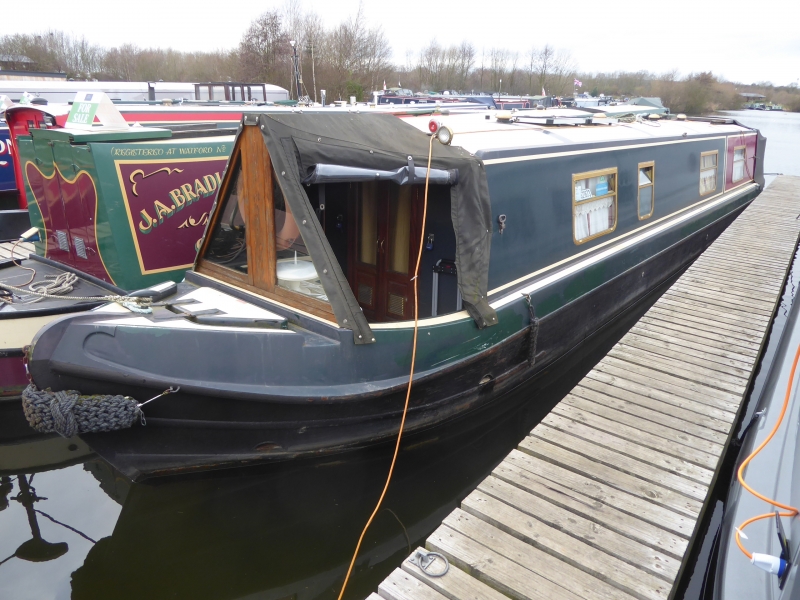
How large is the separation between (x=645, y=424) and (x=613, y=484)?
0.74 m

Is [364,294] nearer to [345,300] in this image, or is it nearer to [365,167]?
[345,300]

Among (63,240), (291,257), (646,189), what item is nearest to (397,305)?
(291,257)

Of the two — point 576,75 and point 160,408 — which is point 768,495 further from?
point 576,75

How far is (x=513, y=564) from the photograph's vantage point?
2.53 metres

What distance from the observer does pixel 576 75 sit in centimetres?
5747

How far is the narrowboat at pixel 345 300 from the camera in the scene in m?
3.46

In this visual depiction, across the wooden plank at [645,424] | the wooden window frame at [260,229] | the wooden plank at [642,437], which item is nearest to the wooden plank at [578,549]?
the wooden plank at [642,437]

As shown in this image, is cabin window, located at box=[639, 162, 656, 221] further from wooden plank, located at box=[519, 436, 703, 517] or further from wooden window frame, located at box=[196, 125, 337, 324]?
wooden window frame, located at box=[196, 125, 337, 324]

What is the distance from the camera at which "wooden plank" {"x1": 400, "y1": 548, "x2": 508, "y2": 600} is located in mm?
2377

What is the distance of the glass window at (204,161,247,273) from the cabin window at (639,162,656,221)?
4.89m

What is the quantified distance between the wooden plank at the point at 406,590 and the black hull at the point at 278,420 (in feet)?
4.54

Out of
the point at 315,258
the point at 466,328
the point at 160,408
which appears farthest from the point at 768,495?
the point at 160,408

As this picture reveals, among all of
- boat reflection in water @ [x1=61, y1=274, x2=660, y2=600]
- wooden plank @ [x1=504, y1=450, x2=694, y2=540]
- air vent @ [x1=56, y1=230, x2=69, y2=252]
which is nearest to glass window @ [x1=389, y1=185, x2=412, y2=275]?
boat reflection in water @ [x1=61, y1=274, x2=660, y2=600]

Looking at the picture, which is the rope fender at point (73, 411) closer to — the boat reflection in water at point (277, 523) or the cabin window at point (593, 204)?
the boat reflection in water at point (277, 523)
